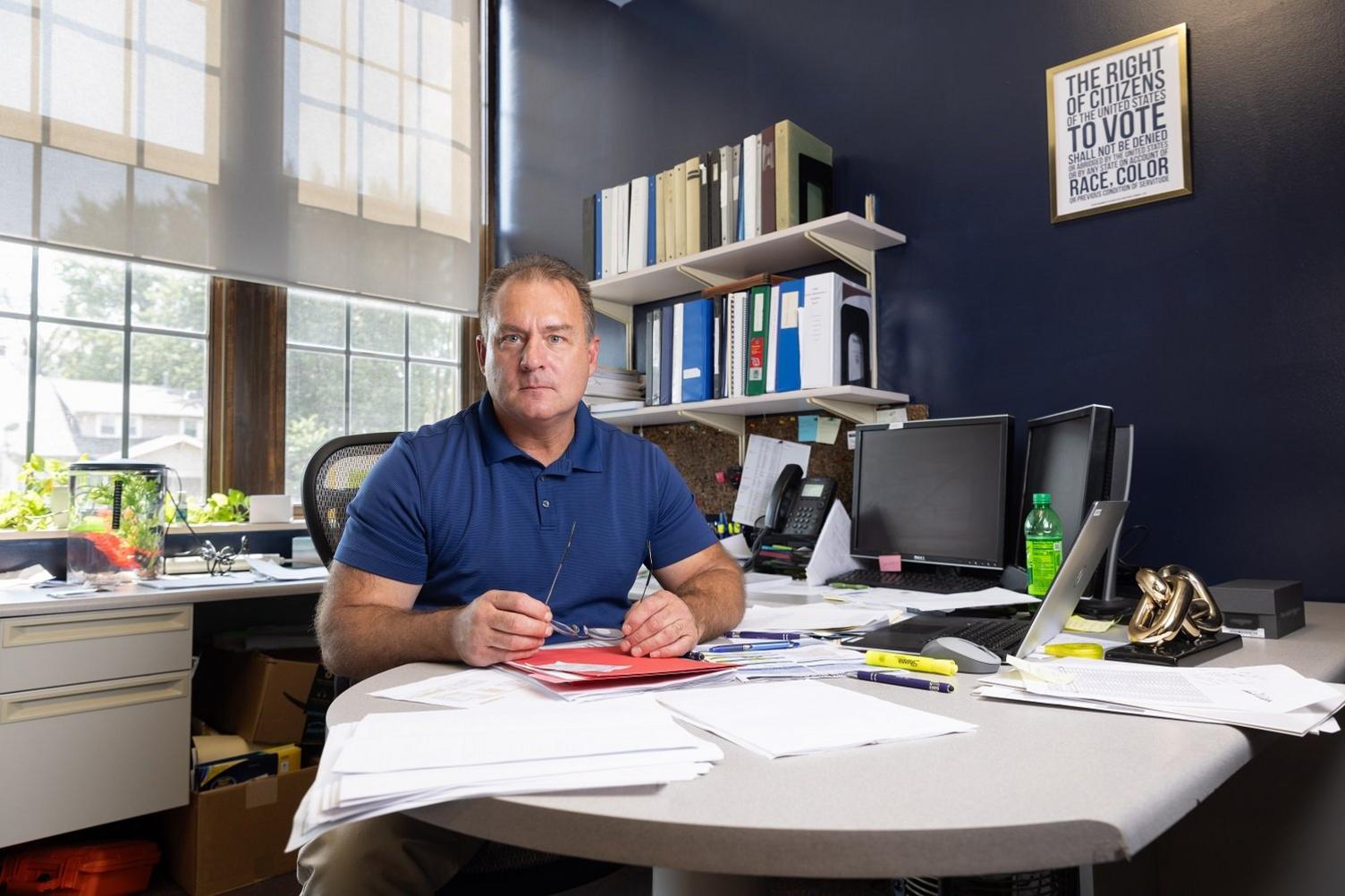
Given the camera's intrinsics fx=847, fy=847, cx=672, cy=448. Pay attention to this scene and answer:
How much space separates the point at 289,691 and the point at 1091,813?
229 cm

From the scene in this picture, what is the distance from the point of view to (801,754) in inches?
26.6

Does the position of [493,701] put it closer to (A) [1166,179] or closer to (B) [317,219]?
(A) [1166,179]

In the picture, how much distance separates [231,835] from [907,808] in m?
Result: 2.13

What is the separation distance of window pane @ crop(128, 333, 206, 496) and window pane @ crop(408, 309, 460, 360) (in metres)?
0.79

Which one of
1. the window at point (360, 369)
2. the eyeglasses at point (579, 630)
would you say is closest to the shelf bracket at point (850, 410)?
the eyeglasses at point (579, 630)

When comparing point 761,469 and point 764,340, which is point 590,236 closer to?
point 764,340

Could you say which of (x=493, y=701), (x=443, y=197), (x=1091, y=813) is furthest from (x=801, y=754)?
(x=443, y=197)

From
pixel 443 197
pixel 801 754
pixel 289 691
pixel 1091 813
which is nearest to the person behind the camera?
pixel 1091 813

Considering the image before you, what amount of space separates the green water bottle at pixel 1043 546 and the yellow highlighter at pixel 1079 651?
1.46ft

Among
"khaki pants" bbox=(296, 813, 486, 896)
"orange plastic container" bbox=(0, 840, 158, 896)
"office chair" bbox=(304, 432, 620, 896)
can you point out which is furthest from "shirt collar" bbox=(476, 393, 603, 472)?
"orange plastic container" bbox=(0, 840, 158, 896)

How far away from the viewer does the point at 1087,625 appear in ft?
4.31

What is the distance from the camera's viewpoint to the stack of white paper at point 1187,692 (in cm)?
77

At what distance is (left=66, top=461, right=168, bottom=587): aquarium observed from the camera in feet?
7.63

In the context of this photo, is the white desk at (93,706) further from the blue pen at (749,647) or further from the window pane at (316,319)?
the blue pen at (749,647)
